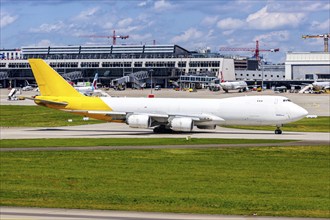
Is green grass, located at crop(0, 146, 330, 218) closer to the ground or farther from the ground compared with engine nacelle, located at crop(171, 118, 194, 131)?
closer to the ground

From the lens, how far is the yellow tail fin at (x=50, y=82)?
2876 inches

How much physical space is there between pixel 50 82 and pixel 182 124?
1410 centimetres

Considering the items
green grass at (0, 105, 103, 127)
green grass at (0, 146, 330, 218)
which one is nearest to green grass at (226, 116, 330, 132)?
green grass at (0, 105, 103, 127)

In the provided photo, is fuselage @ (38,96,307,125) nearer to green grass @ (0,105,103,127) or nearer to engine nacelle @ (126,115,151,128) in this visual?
engine nacelle @ (126,115,151,128)

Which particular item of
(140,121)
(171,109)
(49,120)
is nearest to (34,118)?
(49,120)

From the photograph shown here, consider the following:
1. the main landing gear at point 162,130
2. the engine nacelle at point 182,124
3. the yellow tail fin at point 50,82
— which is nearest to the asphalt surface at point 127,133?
the main landing gear at point 162,130

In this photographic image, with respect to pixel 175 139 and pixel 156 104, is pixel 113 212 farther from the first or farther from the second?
pixel 156 104

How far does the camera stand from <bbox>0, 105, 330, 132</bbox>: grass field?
3142 inches

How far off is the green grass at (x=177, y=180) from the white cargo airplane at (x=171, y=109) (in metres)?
11.8

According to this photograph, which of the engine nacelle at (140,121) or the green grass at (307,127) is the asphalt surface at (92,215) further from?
the green grass at (307,127)

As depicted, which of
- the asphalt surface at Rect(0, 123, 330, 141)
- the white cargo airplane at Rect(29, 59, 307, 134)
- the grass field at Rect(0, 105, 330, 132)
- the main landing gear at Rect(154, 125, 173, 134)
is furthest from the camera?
the grass field at Rect(0, 105, 330, 132)

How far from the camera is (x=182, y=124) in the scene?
67750 millimetres

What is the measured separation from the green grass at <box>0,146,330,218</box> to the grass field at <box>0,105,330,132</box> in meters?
23.9

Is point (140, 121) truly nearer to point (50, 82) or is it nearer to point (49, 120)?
point (50, 82)
